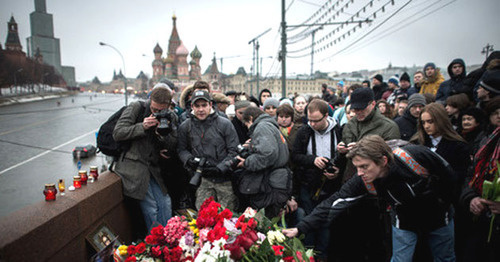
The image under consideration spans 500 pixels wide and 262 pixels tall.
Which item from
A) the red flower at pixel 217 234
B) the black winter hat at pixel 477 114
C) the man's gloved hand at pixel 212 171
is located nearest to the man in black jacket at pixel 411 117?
the black winter hat at pixel 477 114

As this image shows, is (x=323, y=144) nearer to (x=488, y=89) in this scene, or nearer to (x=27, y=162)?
(x=488, y=89)

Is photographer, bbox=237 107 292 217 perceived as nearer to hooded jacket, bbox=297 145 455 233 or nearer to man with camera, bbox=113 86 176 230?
hooded jacket, bbox=297 145 455 233

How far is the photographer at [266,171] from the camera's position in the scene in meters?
2.98

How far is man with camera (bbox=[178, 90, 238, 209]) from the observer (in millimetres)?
3256

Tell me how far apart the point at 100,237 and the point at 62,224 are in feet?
1.59

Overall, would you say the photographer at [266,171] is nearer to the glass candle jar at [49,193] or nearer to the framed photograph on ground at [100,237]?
the framed photograph on ground at [100,237]

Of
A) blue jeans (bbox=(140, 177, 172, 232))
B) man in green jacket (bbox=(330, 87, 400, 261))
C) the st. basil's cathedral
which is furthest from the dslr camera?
the st. basil's cathedral

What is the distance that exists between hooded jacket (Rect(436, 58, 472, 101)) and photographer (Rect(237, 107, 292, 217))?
4283 mm

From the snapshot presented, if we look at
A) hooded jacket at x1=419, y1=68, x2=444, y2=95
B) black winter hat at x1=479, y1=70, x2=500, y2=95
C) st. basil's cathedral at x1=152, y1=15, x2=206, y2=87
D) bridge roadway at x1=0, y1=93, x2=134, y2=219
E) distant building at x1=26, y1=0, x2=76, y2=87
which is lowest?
bridge roadway at x1=0, y1=93, x2=134, y2=219

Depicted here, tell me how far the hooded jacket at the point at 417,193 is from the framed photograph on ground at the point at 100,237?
1827mm

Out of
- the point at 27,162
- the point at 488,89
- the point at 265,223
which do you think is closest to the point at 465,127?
the point at 488,89

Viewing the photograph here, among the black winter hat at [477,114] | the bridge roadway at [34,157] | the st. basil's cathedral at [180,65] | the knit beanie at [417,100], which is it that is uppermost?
the st. basil's cathedral at [180,65]

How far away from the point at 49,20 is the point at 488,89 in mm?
123729

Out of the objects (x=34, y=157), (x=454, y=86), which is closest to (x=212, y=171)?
(x=454, y=86)
